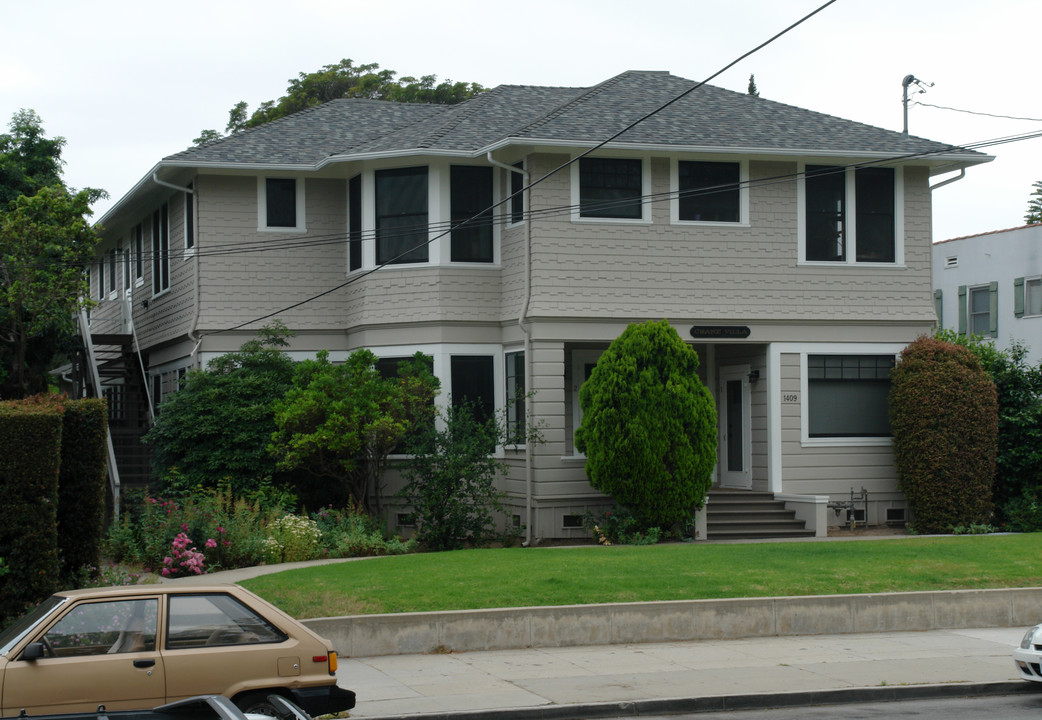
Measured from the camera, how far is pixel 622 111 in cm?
2208

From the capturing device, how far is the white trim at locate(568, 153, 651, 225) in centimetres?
2036

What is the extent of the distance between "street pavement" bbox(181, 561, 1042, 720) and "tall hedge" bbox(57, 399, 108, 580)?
318cm

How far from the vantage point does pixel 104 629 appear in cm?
829

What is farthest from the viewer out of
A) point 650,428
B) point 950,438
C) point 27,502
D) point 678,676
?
point 950,438

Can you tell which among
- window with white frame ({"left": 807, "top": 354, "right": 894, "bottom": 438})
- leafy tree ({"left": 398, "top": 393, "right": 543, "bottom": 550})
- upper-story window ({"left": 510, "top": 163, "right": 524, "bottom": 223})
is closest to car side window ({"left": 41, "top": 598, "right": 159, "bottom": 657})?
leafy tree ({"left": 398, "top": 393, "right": 543, "bottom": 550})

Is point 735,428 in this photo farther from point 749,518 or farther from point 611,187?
point 611,187

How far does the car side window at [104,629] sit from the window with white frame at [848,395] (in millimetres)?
15295

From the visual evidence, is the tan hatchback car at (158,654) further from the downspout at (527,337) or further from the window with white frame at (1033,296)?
the window with white frame at (1033,296)

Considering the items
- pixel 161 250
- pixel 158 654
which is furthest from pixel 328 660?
pixel 161 250

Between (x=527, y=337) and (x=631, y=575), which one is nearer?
(x=631, y=575)

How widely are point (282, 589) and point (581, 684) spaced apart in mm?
4446

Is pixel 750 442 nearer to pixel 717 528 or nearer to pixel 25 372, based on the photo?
pixel 717 528

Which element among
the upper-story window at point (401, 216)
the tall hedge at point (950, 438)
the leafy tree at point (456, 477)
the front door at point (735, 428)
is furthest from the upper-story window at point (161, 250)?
the tall hedge at point (950, 438)

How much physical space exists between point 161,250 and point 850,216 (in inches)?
567
